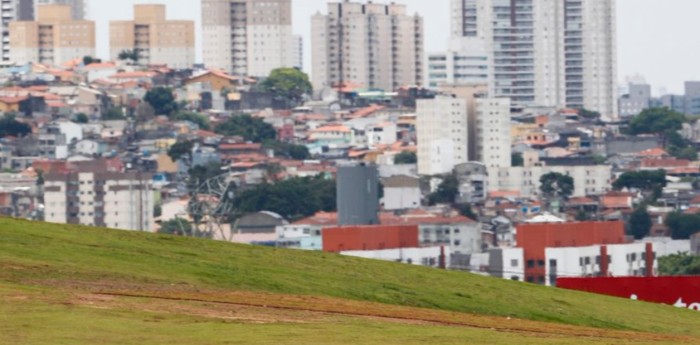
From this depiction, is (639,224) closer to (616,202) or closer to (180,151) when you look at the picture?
(616,202)

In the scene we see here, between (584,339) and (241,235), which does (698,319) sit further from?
(241,235)

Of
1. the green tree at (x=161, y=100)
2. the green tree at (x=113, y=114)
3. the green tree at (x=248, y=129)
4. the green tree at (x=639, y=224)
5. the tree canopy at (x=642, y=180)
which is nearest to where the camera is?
the green tree at (x=639, y=224)

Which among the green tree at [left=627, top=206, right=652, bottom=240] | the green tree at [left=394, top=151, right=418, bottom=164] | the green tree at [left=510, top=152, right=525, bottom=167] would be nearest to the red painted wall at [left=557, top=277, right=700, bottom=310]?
the green tree at [left=627, top=206, right=652, bottom=240]

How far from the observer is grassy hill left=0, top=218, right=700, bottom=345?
19484mm

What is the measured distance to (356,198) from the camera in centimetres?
11319

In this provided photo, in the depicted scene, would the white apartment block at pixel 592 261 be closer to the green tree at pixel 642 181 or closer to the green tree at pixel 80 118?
the green tree at pixel 642 181

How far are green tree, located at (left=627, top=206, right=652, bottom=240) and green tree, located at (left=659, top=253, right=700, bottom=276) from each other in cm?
2674

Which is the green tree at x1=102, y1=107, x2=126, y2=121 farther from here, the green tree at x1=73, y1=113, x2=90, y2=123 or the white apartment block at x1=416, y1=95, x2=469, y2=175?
the white apartment block at x1=416, y1=95, x2=469, y2=175

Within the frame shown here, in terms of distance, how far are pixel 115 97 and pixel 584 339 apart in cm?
16910

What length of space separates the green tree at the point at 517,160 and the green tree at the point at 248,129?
59.2 ft

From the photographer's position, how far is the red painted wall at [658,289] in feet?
94.5

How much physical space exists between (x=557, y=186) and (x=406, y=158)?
24.0m

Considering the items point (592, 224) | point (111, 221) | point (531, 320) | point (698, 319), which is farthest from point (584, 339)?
point (111, 221)

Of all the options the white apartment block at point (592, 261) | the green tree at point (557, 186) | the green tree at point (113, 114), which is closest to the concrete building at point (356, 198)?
the white apartment block at point (592, 261)
